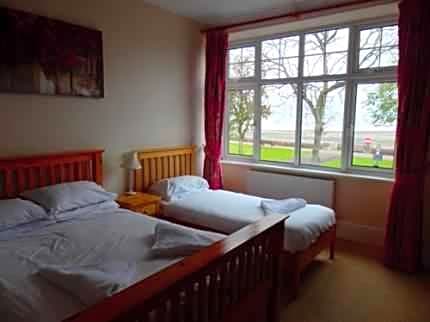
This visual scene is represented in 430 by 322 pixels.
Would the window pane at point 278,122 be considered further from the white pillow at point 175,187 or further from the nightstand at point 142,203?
the nightstand at point 142,203

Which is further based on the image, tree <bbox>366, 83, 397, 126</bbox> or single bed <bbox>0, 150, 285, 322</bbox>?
tree <bbox>366, 83, 397, 126</bbox>

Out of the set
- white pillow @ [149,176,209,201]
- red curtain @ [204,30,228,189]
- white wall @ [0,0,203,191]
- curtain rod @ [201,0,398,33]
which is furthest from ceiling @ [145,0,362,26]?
white pillow @ [149,176,209,201]

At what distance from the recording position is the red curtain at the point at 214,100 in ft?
14.2

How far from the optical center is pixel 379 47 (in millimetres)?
3629

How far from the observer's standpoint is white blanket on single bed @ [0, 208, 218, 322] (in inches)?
56.7

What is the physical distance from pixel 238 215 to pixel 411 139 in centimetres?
174

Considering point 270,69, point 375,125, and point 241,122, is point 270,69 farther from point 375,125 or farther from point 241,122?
point 375,125

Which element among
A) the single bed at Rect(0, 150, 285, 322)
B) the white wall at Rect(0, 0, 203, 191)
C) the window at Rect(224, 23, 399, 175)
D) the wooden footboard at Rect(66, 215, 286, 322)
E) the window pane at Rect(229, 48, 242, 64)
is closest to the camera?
the wooden footboard at Rect(66, 215, 286, 322)

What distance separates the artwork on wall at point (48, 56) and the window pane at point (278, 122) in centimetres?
224

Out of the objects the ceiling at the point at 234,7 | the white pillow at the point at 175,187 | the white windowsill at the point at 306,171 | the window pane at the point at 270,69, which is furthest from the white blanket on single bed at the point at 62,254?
the window pane at the point at 270,69

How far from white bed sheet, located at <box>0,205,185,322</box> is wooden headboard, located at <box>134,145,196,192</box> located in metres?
0.94

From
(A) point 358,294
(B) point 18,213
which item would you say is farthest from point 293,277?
(B) point 18,213

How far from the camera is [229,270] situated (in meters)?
1.68

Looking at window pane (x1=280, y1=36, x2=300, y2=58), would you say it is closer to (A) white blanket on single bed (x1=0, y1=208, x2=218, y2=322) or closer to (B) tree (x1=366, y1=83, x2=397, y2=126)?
(B) tree (x1=366, y1=83, x2=397, y2=126)
